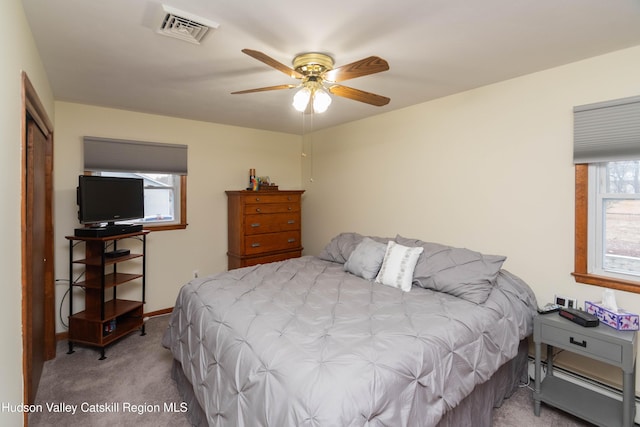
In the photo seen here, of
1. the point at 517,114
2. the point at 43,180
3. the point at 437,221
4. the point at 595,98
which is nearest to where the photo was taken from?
the point at 595,98

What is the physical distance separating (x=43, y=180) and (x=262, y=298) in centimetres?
221

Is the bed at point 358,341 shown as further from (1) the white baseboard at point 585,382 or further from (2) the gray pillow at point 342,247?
(2) the gray pillow at point 342,247

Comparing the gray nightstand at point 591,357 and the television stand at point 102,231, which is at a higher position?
the television stand at point 102,231

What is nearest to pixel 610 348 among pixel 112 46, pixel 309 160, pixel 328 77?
pixel 328 77

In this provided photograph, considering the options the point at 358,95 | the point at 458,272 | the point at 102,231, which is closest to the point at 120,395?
the point at 102,231

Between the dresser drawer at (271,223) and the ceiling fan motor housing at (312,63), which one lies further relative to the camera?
the dresser drawer at (271,223)

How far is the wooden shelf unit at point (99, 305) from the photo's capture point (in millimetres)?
2926

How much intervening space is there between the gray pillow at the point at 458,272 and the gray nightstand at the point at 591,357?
411 mm

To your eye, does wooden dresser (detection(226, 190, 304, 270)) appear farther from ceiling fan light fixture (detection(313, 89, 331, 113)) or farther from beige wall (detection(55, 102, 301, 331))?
ceiling fan light fixture (detection(313, 89, 331, 113))

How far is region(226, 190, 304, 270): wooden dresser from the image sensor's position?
13.2 feet

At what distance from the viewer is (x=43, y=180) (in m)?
2.74

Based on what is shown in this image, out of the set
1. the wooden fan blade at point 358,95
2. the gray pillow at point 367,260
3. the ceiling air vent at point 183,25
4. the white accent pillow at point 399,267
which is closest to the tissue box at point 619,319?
the white accent pillow at point 399,267

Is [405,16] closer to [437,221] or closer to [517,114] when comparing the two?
[517,114]

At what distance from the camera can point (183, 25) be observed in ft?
5.81
